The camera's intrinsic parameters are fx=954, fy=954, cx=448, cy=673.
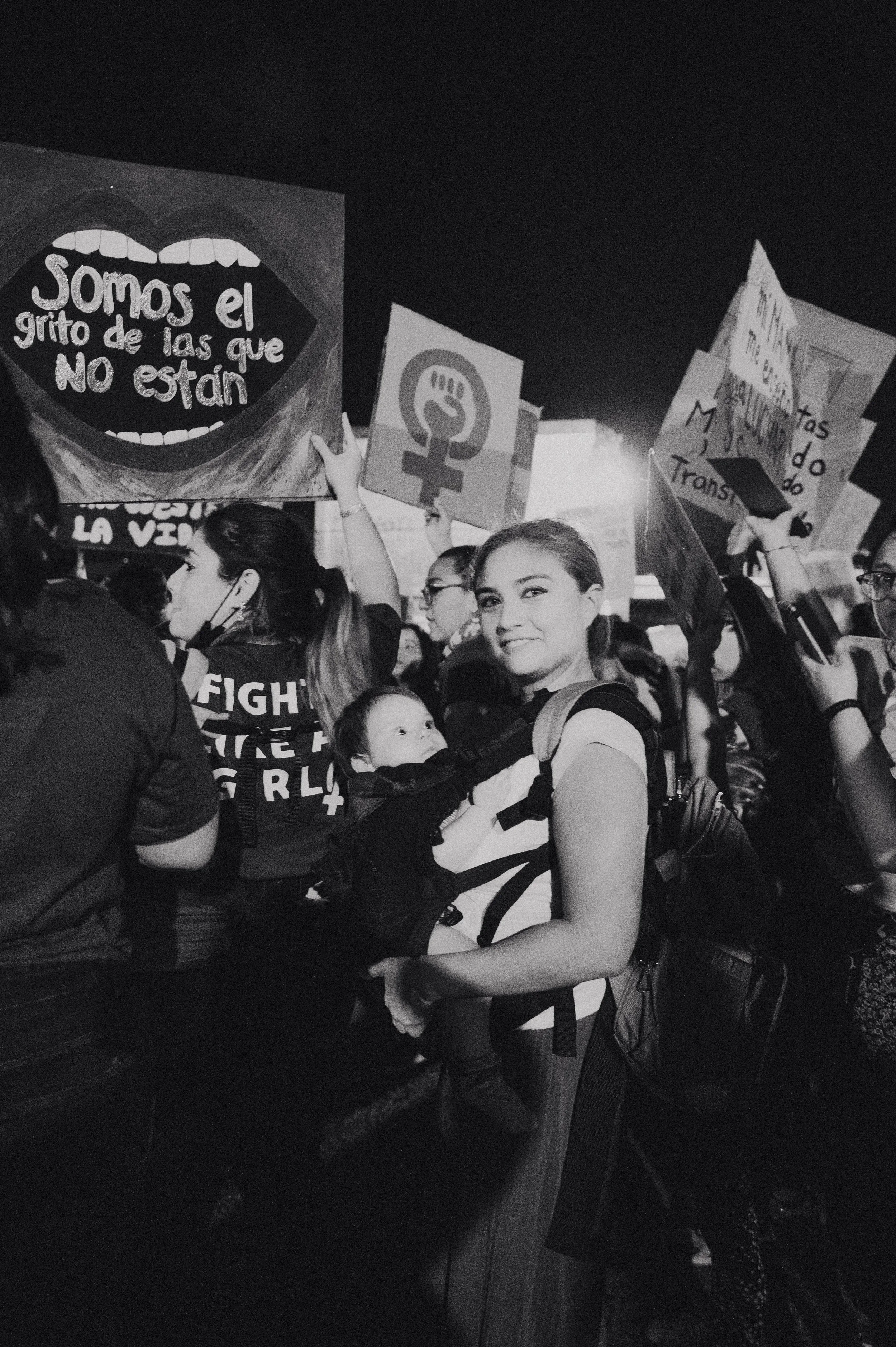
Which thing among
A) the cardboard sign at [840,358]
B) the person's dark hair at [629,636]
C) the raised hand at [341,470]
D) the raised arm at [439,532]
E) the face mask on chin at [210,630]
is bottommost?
the person's dark hair at [629,636]

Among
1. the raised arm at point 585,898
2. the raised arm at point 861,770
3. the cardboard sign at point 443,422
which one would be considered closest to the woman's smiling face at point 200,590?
the cardboard sign at point 443,422

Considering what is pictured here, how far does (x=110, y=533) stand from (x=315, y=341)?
261 centimetres

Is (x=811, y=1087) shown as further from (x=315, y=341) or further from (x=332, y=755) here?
(x=315, y=341)

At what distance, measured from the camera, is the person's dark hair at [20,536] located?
1.35 metres

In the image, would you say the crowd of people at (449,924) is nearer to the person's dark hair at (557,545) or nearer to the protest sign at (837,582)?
the person's dark hair at (557,545)

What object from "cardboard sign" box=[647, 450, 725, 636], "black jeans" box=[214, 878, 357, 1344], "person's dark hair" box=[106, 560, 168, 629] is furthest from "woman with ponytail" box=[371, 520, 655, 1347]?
"person's dark hair" box=[106, 560, 168, 629]

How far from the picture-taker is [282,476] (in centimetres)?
312

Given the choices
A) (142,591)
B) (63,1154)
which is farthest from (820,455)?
(63,1154)

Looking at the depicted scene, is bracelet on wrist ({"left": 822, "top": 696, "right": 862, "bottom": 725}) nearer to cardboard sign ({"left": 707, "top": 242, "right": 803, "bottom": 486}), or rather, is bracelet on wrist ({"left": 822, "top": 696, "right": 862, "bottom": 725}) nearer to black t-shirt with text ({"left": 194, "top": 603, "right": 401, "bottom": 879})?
black t-shirt with text ({"left": 194, "top": 603, "right": 401, "bottom": 879})

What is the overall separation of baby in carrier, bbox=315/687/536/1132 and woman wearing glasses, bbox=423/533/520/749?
1.08 meters

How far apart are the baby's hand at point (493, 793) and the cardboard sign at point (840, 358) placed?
3454 mm

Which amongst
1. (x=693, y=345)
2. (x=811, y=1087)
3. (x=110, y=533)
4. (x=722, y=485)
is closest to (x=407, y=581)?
(x=110, y=533)

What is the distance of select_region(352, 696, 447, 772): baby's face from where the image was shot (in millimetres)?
2783

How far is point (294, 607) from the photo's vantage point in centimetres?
289
